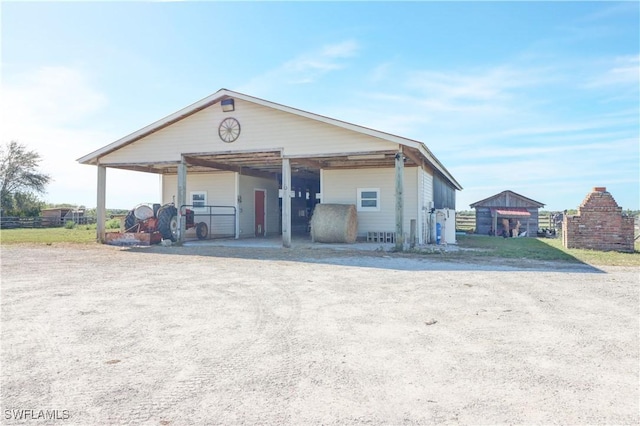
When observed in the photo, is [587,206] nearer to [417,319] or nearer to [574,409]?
[417,319]

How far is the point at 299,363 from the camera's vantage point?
359 centimetres

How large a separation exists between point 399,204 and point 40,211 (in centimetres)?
3598

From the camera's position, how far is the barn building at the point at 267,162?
12.6m

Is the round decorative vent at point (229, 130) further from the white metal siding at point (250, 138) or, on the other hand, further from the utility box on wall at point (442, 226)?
the utility box on wall at point (442, 226)

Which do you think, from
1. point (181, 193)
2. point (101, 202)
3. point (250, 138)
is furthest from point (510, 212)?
point (101, 202)

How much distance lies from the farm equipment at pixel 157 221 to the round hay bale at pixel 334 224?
16.1 feet

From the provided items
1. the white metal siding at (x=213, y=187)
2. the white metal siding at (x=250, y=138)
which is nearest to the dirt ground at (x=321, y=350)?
the white metal siding at (x=250, y=138)

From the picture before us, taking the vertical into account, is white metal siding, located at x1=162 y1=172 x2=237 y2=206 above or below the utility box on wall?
above

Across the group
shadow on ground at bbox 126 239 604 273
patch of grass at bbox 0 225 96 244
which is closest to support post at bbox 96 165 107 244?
patch of grass at bbox 0 225 96 244

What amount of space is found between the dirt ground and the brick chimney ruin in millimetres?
6765

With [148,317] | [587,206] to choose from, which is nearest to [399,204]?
[587,206]

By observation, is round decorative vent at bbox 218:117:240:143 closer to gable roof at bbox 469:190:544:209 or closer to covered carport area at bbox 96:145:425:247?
covered carport area at bbox 96:145:425:247

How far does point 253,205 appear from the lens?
1950 centimetres

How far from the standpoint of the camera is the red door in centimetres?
1975
